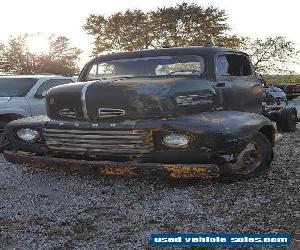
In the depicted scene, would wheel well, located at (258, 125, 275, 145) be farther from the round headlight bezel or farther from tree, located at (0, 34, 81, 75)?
tree, located at (0, 34, 81, 75)

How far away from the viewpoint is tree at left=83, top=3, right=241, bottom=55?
37.8 meters

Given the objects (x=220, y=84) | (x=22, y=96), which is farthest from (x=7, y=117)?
(x=220, y=84)

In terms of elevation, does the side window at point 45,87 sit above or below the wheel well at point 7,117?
above

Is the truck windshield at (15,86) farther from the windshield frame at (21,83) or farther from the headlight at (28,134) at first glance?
the headlight at (28,134)

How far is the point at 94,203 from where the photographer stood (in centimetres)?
463

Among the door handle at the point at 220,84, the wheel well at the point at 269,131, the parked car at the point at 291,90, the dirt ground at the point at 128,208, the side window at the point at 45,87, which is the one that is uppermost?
the door handle at the point at 220,84

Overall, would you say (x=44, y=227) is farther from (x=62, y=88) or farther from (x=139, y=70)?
(x=139, y=70)

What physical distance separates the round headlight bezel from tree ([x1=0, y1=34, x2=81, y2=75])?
147 ft

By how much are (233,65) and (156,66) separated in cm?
125

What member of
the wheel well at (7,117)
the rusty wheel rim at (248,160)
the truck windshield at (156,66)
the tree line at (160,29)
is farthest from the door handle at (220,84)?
the tree line at (160,29)

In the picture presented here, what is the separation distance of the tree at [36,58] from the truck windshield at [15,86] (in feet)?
131

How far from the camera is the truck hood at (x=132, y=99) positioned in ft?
16.4

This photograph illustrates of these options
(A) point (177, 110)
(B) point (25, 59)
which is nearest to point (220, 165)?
(A) point (177, 110)

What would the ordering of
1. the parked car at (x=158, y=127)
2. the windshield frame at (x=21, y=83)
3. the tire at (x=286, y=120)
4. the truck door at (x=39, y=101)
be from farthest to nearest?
the tire at (x=286, y=120) → the windshield frame at (x=21, y=83) → the truck door at (x=39, y=101) → the parked car at (x=158, y=127)
